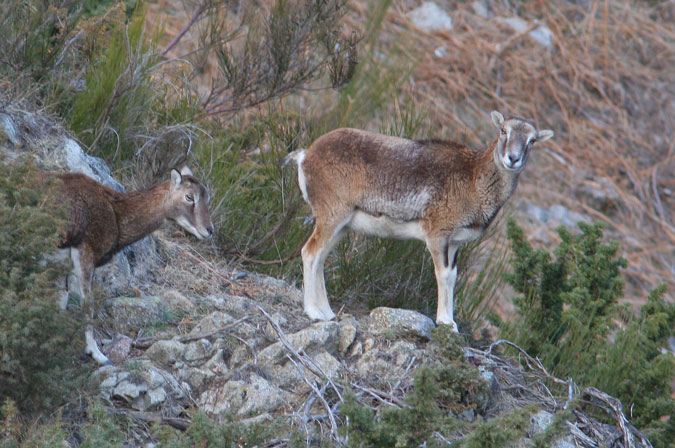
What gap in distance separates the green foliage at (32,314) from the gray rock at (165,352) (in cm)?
70

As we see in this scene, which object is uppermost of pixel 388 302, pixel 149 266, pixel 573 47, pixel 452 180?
pixel 452 180

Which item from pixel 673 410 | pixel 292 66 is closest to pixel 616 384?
pixel 673 410

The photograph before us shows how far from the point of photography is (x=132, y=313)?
708cm

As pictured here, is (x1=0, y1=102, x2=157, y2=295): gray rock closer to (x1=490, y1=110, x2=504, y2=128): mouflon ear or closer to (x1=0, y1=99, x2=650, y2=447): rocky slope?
(x1=0, y1=99, x2=650, y2=447): rocky slope

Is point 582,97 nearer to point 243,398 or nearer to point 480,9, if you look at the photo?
point 480,9

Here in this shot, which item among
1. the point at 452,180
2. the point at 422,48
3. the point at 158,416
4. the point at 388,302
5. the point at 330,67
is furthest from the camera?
the point at 422,48

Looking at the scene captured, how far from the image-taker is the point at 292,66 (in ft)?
38.2

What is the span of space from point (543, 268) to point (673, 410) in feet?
7.17

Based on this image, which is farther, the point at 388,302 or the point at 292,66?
the point at 292,66

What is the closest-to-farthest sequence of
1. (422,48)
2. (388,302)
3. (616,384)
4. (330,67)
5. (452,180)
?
(452,180) < (616,384) < (388,302) < (330,67) < (422,48)

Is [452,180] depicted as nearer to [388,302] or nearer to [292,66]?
[388,302]

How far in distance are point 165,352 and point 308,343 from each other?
1.14 m

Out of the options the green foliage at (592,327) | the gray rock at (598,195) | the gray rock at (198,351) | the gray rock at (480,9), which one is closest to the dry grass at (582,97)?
the gray rock at (598,195)

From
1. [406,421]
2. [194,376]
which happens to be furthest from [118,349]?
[406,421]
